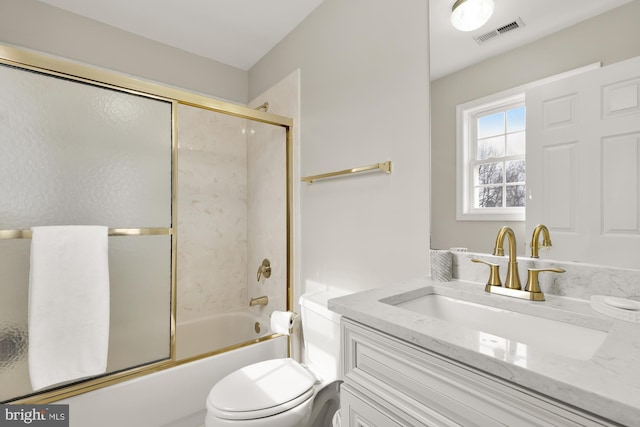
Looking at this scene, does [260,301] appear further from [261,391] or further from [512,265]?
[512,265]

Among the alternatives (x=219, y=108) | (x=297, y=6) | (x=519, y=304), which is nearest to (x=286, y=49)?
(x=297, y=6)

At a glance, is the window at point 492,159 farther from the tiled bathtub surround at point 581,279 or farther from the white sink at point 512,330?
the white sink at point 512,330

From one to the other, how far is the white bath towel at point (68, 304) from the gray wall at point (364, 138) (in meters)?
1.05

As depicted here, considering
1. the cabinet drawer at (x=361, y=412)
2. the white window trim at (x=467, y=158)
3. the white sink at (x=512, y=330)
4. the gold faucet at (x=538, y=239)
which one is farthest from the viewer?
the white window trim at (x=467, y=158)

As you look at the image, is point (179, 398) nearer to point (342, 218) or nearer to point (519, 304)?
point (342, 218)

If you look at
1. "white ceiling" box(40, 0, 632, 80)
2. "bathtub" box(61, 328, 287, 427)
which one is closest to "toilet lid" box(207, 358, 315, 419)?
"bathtub" box(61, 328, 287, 427)

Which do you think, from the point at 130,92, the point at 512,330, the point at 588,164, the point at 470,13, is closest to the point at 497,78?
the point at 470,13

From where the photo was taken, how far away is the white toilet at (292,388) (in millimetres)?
1090

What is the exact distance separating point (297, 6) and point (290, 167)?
3.23 ft

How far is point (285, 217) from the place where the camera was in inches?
79.4

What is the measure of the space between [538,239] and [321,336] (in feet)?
3.33

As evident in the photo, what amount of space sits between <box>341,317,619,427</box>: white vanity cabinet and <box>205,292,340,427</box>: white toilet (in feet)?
1.41

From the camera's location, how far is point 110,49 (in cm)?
201

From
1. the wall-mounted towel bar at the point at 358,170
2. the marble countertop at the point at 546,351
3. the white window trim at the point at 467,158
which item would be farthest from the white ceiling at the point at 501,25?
the marble countertop at the point at 546,351
